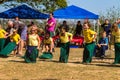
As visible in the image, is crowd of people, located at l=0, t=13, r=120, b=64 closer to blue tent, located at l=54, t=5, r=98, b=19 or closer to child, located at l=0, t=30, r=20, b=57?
child, located at l=0, t=30, r=20, b=57

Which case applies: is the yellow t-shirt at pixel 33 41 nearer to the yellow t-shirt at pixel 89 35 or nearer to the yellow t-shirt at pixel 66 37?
the yellow t-shirt at pixel 66 37

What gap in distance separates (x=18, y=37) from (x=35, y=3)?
18.9 metres

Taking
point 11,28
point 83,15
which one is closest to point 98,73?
point 11,28

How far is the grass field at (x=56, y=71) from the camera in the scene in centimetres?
1216

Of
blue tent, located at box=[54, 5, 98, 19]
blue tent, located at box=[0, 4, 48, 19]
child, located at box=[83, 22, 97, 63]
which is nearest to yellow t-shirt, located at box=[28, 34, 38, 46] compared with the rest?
child, located at box=[83, 22, 97, 63]

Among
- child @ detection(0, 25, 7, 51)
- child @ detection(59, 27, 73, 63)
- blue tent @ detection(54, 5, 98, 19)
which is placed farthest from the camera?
blue tent @ detection(54, 5, 98, 19)

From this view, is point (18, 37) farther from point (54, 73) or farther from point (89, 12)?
point (89, 12)

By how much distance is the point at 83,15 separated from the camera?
82.1 ft

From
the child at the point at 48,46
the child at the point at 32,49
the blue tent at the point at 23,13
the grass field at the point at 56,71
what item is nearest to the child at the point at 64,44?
the grass field at the point at 56,71

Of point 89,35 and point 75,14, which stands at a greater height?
point 75,14

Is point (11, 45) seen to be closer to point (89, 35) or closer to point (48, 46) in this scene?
point (48, 46)

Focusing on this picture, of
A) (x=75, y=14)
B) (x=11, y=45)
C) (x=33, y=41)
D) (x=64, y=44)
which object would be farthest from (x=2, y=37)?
(x=75, y=14)

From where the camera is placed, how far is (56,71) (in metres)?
13.5

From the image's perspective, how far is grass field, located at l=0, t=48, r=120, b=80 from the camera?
12.2 m
